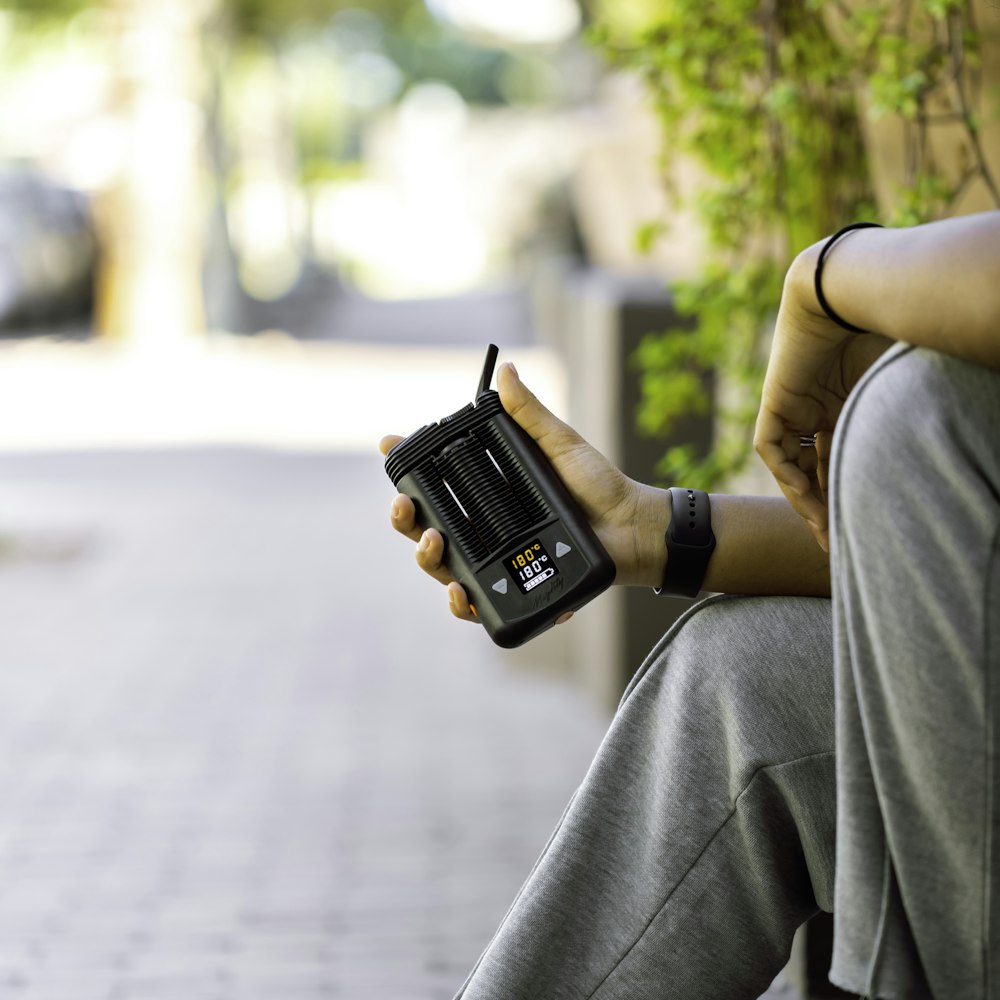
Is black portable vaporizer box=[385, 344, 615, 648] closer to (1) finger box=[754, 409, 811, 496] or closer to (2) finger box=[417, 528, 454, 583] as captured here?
(2) finger box=[417, 528, 454, 583]

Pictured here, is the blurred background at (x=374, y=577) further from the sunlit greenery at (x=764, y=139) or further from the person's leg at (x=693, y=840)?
the person's leg at (x=693, y=840)

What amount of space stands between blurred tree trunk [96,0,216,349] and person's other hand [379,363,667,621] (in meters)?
13.3

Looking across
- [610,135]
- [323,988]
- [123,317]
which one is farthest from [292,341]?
[323,988]

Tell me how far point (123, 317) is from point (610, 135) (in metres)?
9.37

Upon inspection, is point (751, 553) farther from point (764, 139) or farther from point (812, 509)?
point (764, 139)

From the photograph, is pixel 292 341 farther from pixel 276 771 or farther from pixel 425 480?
pixel 425 480

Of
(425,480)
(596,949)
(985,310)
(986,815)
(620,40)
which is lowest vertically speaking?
(596,949)

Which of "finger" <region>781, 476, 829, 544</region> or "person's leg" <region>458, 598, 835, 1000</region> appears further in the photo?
"finger" <region>781, 476, 829, 544</region>

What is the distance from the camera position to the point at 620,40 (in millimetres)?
3098

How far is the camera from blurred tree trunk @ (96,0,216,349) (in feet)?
46.9

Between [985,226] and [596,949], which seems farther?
[596,949]

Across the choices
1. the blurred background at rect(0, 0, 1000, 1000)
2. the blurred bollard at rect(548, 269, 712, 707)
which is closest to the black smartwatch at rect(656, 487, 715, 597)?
the blurred background at rect(0, 0, 1000, 1000)

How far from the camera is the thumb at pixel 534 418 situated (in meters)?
1.79

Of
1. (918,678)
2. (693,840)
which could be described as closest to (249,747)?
(693,840)
